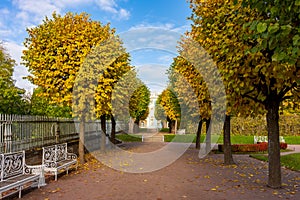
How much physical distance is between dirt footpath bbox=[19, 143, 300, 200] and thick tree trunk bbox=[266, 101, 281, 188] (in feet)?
0.93

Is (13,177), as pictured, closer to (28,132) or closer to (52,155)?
(52,155)

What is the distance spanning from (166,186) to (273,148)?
3.34 m

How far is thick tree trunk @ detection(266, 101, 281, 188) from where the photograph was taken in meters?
8.02

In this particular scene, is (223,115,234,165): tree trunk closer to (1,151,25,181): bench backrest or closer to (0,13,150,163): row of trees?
(0,13,150,163): row of trees

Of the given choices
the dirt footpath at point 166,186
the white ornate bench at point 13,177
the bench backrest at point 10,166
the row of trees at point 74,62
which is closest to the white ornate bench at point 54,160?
the dirt footpath at point 166,186

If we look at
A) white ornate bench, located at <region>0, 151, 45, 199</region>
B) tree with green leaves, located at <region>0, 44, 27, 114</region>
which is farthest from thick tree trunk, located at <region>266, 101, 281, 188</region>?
tree with green leaves, located at <region>0, 44, 27, 114</region>

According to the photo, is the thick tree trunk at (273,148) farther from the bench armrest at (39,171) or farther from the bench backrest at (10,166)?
the bench backrest at (10,166)

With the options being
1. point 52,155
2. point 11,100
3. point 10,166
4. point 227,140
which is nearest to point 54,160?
point 52,155

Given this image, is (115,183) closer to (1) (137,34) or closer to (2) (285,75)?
(2) (285,75)

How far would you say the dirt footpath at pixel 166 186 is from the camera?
23.5 feet

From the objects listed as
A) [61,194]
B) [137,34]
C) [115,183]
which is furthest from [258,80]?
[137,34]

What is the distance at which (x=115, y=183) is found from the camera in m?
8.89

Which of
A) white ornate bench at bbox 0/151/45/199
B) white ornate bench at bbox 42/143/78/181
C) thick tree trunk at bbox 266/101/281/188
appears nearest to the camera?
white ornate bench at bbox 0/151/45/199

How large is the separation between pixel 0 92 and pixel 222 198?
1523 centimetres
